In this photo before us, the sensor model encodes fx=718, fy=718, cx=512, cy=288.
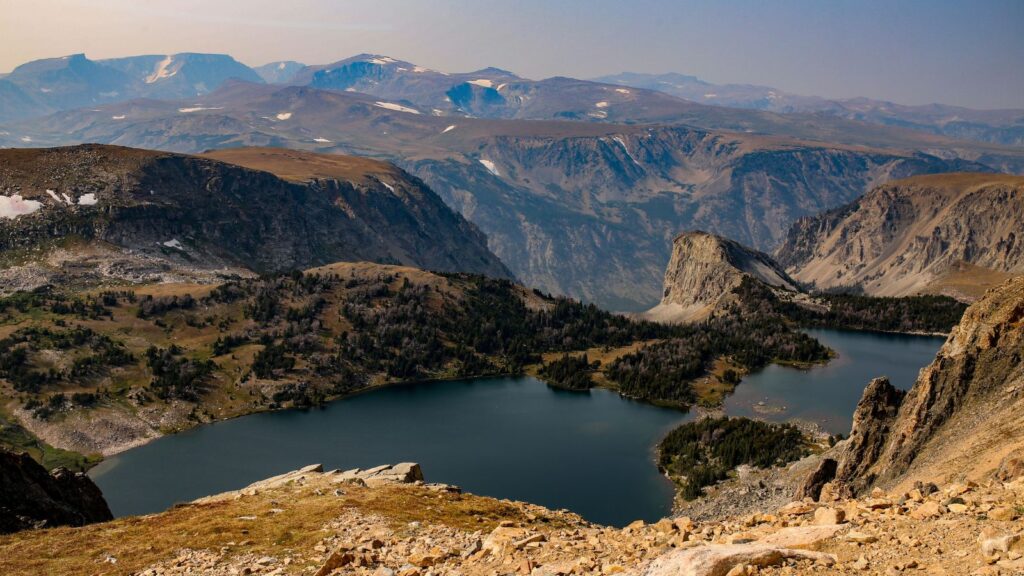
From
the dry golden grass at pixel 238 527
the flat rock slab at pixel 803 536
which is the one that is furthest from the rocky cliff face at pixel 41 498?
the flat rock slab at pixel 803 536

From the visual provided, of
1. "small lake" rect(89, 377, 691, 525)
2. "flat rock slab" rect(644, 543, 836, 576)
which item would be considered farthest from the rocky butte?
"small lake" rect(89, 377, 691, 525)

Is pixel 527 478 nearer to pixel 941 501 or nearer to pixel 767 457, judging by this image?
pixel 767 457

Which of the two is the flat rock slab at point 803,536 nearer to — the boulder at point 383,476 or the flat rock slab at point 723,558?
the flat rock slab at point 723,558

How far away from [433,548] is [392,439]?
332 ft

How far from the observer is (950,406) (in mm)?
49688

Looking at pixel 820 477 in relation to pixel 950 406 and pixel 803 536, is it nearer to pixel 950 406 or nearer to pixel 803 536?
pixel 950 406

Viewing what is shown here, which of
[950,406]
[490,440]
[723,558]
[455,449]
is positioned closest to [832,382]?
[490,440]

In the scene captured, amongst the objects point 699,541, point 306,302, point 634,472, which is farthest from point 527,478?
point 306,302

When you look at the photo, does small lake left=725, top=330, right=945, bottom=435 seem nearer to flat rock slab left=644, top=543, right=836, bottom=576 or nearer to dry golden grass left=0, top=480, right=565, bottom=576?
dry golden grass left=0, top=480, right=565, bottom=576

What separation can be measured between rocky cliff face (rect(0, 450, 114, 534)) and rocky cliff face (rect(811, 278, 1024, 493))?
161 feet

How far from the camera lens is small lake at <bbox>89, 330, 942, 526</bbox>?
332 feet

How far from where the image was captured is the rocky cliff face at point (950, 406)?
4416 cm

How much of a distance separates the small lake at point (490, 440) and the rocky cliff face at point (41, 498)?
5538 centimetres

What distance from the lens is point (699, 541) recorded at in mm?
21922
